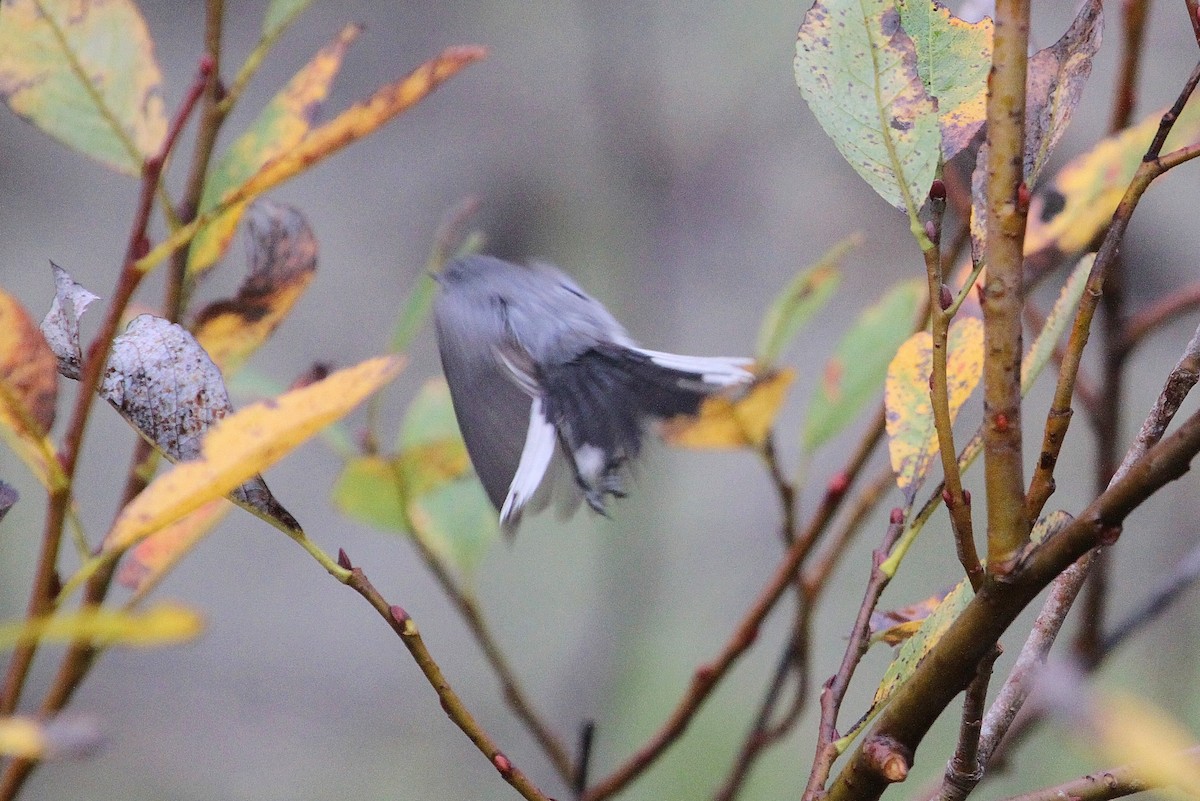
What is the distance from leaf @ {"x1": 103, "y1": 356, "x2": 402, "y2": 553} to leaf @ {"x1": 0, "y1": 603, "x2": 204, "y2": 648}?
0.06 m

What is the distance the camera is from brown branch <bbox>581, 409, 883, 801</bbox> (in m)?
0.48

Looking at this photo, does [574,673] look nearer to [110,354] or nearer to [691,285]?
[691,285]

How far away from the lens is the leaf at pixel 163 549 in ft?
1.34

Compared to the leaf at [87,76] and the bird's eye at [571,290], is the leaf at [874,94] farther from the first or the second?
the bird's eye at [571,290]

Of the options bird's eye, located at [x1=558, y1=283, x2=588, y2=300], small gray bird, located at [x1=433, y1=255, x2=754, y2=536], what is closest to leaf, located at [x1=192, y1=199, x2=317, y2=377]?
small gray bird, located at [x1=433, y1=255, x2=754, y2=536]

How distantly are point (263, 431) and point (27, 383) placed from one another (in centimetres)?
8

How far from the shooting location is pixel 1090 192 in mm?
424

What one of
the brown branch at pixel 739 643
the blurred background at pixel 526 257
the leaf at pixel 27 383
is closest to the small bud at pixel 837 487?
the brown branch at pixel 739 643

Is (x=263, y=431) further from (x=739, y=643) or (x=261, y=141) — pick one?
(x=739, y=643)

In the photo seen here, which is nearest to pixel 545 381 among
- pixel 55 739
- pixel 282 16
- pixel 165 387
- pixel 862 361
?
pixel 862 361

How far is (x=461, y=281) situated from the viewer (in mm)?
803

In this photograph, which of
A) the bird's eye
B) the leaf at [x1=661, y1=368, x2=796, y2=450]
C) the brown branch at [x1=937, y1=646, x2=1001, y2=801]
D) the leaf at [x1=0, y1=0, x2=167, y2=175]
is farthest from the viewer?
the bird's eye

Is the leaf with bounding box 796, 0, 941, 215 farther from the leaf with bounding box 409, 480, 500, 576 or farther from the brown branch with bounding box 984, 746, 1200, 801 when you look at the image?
the leaf with bounding box 409, 480, 500, 576

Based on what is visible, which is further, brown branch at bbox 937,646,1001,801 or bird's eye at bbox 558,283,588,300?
bird's eye at bbox 558,283,588,300
